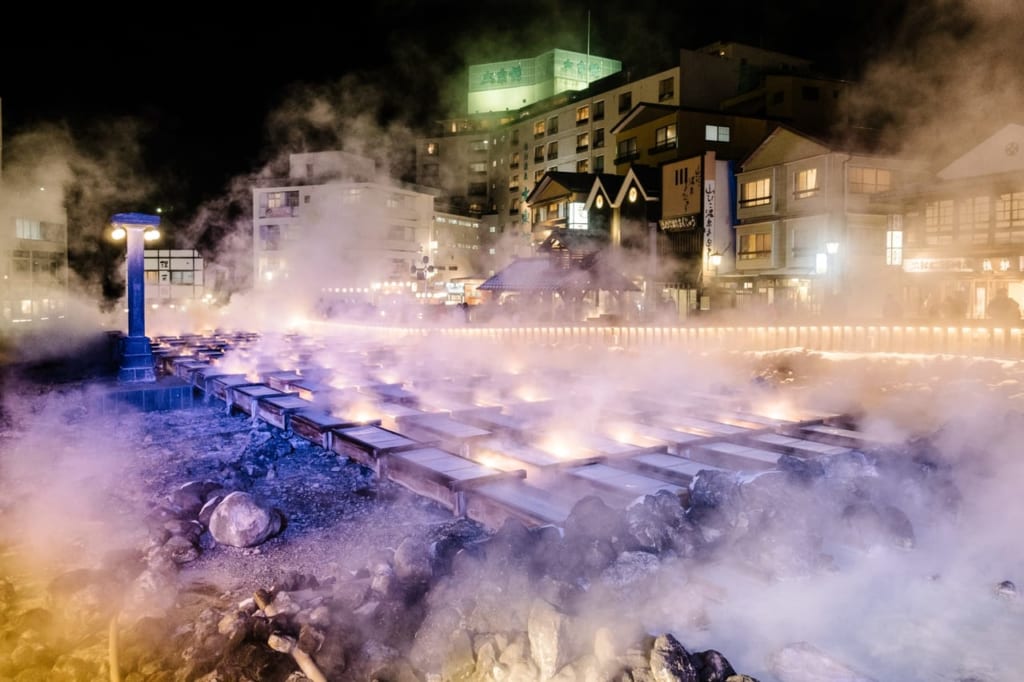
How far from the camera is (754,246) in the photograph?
25281 mm

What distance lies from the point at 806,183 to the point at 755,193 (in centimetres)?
241

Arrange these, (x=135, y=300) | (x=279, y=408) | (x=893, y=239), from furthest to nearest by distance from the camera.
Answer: (x=893, y=239), (x=135, y=300), (x=279, y=408)

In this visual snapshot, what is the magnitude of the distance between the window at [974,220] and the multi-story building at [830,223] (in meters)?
2.22

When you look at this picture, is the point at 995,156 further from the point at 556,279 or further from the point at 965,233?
the point at 556,279

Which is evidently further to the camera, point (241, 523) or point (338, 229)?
point (338, 229)

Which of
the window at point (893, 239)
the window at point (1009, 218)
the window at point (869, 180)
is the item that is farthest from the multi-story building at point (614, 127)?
the window at point (1009, 218)

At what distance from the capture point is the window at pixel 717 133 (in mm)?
29359

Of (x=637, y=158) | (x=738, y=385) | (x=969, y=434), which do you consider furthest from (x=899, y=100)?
(x=969, y=434)

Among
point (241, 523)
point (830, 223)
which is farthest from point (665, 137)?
point (241, 523)

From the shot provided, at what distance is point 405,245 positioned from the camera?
42062mm

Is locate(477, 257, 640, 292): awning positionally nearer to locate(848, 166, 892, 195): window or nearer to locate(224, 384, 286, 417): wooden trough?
locate(848, 166, 892, 195): window

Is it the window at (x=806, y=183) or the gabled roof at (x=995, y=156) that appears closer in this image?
the gabled roof at (x=995, y=156)

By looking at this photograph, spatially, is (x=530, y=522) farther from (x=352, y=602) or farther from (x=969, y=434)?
(x=969, y=434)

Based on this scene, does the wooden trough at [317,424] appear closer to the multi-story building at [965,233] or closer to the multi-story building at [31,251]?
the multi-story building at [965,233]
